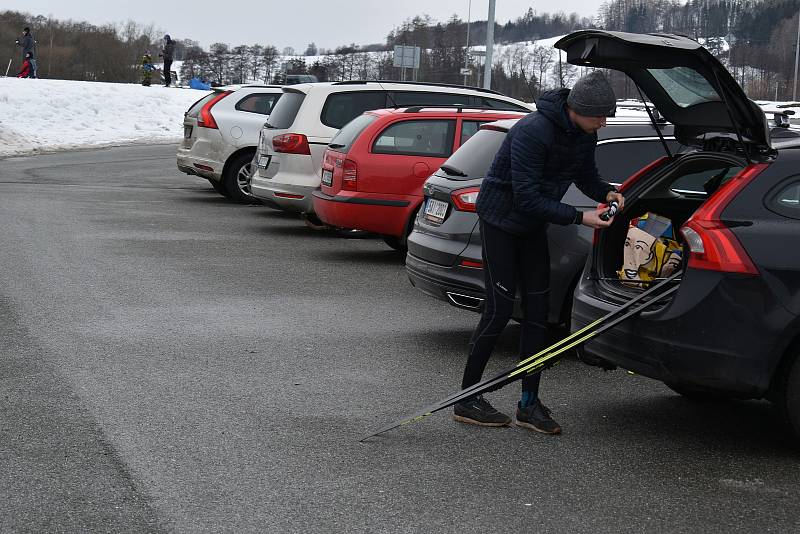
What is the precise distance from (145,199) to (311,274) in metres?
8.04

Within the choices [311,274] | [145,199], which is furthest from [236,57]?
[311,274]

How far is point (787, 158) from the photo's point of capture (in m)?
5.46

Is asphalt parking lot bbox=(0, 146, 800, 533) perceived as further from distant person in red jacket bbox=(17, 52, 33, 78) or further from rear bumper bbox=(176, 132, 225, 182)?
distant person in red jacket bbox=(17, 52, 33, 78)

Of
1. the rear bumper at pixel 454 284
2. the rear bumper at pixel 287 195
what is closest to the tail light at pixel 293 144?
the rear bumper at pixel 287 195

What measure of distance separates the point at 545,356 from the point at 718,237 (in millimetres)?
1035

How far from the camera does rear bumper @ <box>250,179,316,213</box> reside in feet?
45.1

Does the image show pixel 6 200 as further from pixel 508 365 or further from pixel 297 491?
pixel 297 491

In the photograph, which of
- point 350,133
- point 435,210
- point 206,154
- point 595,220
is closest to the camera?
point 595,220

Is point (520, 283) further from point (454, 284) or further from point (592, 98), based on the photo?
point (454, 284)

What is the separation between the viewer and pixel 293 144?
13.9 meters

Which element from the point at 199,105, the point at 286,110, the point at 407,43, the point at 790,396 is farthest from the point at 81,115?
the point at 407,43

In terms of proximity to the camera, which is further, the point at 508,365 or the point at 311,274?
the point at 311,274

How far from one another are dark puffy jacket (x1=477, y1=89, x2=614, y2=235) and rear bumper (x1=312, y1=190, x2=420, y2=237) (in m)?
5.59

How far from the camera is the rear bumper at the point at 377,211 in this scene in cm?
1156
